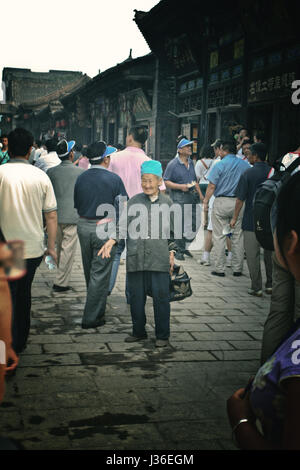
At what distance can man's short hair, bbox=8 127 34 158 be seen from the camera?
4.81 meters

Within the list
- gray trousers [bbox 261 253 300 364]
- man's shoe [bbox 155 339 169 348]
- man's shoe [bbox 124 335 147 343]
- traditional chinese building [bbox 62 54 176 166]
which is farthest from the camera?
traditional chinese building [bbox 62 54 176 166]

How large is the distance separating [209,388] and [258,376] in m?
2.69

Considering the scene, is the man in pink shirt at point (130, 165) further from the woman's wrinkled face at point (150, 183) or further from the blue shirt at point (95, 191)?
the woman's wrinkled face at point (150, 183)

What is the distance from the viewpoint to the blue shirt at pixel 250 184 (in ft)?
24.4

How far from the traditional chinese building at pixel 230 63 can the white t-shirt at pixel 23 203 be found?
6.42 meters

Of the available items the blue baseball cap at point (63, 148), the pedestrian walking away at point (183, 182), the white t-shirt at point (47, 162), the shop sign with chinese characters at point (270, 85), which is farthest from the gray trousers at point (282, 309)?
the white t-shirt at point (47, 162)

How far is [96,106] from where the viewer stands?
1087 inches

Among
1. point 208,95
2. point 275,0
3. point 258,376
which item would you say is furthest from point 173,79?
point 258,376

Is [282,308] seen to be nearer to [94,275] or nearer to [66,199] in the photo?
[94,275]

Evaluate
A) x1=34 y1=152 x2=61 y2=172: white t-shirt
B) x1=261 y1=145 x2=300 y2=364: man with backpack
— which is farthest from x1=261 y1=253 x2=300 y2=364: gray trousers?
x1=34 y1=152 x2=61 y2=172: white t-shirt

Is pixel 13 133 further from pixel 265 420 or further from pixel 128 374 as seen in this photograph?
pixel 265 420

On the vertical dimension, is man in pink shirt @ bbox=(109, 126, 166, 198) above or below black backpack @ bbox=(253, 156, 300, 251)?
above

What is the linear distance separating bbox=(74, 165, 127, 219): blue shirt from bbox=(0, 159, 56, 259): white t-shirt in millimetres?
936

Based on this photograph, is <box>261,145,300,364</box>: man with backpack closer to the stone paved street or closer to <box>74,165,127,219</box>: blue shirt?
the stone paved street
